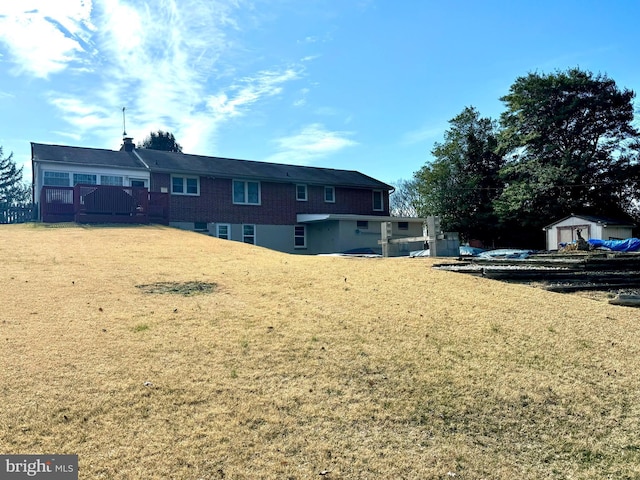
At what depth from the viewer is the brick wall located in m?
24.1

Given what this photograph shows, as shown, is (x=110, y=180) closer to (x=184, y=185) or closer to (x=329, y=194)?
(x=184, y=185)

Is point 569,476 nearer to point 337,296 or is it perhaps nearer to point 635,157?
point 337,296

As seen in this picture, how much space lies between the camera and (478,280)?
33.1 feet

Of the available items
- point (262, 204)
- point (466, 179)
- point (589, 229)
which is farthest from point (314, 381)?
point (466, 179)

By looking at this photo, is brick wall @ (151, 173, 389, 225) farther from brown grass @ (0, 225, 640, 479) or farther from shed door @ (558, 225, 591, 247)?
brown grass @ (0, 225, 640, 479)

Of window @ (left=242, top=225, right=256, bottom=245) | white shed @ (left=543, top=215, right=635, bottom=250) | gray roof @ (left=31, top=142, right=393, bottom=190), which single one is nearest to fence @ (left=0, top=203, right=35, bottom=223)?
gray roof @ (left=31, top=142, right=393, bottom=190)

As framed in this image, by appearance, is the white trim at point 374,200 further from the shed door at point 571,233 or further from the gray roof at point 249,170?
the shed door at point 571,233

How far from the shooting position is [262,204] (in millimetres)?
26734

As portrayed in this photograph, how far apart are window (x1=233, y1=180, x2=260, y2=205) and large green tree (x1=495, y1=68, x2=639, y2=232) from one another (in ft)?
56.9

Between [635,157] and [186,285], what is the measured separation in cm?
3246

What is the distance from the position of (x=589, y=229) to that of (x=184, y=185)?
69.8 feet

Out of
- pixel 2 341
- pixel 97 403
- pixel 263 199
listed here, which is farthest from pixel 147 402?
pixel 263 199

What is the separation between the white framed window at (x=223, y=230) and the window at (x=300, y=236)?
4172mm

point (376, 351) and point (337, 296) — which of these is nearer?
point (376, 351)
